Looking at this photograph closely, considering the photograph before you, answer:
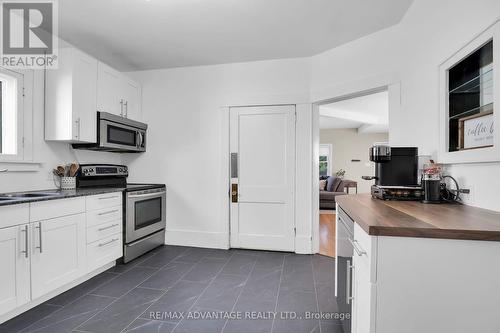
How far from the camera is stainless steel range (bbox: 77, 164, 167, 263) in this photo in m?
2.95

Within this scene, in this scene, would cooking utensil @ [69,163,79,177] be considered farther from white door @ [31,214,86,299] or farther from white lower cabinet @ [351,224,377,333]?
white lower cabinet @ [351,224,377,333]

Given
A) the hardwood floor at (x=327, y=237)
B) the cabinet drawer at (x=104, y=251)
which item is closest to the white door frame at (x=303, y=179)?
the hardwood floor at (x=327, y=237)

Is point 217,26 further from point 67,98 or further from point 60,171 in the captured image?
point 60,171

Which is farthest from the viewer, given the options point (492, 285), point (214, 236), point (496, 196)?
point (214, 236)

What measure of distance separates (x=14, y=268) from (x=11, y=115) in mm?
1438

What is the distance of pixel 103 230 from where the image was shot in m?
2.65

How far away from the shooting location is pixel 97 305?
2.07 metres

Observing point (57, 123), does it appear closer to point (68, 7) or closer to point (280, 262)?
point (68, 7)

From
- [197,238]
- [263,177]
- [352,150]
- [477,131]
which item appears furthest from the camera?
[352,150]

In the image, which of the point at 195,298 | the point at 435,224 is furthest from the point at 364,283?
the point at 195,298

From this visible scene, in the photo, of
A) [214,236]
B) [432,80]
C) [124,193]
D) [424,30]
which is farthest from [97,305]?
[424,30]

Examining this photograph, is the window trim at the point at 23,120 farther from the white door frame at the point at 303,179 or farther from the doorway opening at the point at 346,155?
the doorway opening at the point at 346,155

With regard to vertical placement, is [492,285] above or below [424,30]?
below

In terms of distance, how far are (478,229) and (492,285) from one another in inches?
7.5
